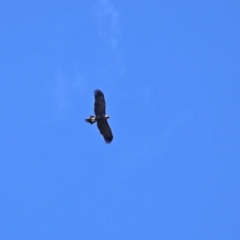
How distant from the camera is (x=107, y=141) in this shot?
244 ft

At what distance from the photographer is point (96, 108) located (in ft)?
241

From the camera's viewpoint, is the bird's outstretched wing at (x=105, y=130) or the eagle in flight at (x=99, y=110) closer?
the eagle in flight at (x=99, y=110)

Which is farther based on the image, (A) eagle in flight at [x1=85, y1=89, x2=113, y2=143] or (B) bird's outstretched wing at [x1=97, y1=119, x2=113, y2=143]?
(B) bird's outstretched wing at [x1=97, y1=119, x2=113, y2=143]

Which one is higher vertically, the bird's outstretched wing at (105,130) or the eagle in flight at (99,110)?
the eagle in flight at (99,110)

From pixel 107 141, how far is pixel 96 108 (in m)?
2.50

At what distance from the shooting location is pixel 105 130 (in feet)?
244

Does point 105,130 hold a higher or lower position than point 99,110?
lower

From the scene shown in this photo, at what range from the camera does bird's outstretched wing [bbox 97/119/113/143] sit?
73.7m

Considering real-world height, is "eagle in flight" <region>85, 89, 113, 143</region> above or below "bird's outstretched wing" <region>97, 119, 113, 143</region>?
above

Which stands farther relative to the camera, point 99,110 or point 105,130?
point 105,130

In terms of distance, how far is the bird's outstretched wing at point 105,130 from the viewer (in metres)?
73.7
